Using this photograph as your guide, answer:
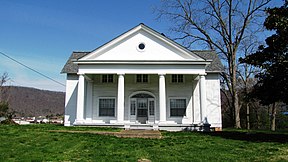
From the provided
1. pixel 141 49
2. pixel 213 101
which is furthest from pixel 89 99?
pixel 213 101

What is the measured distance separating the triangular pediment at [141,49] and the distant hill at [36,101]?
63.8 metres

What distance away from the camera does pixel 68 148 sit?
33.3 feet

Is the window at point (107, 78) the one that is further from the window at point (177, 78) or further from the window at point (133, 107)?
the window at point (177, 78)

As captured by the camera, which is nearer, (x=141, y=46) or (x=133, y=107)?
(x=141, y=46)

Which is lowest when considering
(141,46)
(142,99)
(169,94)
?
(142,99)

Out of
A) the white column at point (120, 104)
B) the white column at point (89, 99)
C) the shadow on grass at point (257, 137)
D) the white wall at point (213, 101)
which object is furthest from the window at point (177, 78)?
the shadow on grass at point (257, 137)

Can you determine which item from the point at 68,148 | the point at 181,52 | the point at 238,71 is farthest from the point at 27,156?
the point at 238,71

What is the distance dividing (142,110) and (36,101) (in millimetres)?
73723

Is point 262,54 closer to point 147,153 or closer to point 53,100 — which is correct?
point 147,153

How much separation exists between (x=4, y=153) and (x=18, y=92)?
8185 centimetres

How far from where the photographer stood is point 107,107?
22.7 m

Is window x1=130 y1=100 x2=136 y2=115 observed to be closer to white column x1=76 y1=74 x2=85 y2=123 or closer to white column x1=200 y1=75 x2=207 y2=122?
white column x1=76 y1=74 x2=85 y2=123

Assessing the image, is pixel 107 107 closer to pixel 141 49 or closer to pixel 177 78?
pixel 141 49

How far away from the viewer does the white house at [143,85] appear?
20.2 m
